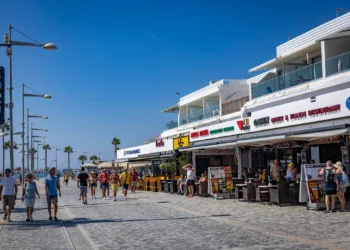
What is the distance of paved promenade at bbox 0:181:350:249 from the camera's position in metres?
9.23

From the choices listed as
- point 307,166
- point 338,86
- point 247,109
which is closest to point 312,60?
point 247,109

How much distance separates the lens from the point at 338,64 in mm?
20344

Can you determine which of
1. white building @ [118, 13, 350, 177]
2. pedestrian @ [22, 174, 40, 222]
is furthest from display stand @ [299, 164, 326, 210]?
pedestrian @ [22, 174, 40, 222]

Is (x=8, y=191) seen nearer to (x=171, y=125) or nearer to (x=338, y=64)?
(x=338, y=64)

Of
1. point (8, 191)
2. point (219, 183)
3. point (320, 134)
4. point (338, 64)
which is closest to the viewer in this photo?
point (8, 191)

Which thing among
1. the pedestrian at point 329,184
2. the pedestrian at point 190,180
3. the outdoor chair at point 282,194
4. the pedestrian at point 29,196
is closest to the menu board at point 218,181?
the pedestrian at point 190,180

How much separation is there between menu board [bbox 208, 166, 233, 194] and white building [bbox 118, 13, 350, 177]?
57.8 inches

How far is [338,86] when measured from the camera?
19234 mm

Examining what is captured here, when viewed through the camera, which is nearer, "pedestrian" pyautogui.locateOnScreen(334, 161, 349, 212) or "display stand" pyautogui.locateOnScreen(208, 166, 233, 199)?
"pedestrian" pyautogui.locateOnScreen(334, 161, 349, 212)

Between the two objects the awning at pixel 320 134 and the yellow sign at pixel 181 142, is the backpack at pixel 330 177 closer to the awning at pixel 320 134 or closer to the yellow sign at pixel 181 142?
the awning at pixel 320 134

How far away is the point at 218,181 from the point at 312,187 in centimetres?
720

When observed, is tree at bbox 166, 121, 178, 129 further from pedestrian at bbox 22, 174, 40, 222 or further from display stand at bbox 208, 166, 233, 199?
pedestrian at bbox 22, 174, 40, 222

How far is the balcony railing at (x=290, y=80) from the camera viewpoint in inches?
875

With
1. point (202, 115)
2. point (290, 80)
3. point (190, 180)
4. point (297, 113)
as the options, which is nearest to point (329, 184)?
point (297, 113)
